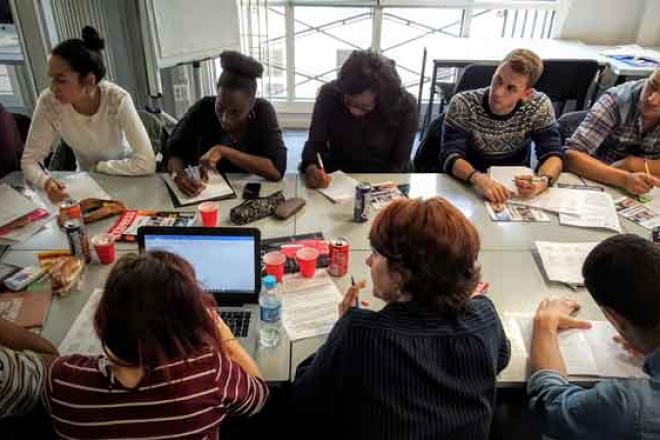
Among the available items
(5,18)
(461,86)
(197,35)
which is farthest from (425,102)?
(5,18)

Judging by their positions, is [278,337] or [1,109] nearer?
[278,337]

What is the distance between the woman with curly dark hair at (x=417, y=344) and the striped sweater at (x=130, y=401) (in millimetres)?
247

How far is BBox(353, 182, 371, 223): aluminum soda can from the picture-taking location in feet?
6.17

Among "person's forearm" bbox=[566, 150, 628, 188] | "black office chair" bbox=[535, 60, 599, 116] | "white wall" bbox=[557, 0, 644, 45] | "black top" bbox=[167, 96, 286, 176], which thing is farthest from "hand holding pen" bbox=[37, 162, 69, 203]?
"white wall" bbox=[557, 0, 644, 45]

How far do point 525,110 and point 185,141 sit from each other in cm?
155

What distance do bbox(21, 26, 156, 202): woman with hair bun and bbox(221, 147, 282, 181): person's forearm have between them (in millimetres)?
339

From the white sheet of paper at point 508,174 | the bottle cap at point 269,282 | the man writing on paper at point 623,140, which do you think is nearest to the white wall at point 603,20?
the man writing on paper at point 623,140

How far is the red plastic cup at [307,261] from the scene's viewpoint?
160 cm

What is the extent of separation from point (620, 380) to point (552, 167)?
1.29 meters

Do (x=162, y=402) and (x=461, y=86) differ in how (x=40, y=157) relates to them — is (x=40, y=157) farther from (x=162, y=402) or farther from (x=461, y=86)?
(x=461, y=86)

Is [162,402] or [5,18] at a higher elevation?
[5,18]

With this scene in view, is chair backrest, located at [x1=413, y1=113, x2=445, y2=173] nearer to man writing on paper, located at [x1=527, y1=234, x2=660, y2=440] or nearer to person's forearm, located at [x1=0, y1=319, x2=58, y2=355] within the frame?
man writing on paper, located at [x1=527, y1=234, x2=660, y2=440]

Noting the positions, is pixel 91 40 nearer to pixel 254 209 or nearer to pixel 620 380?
pixel 254 209

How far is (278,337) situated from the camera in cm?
140
